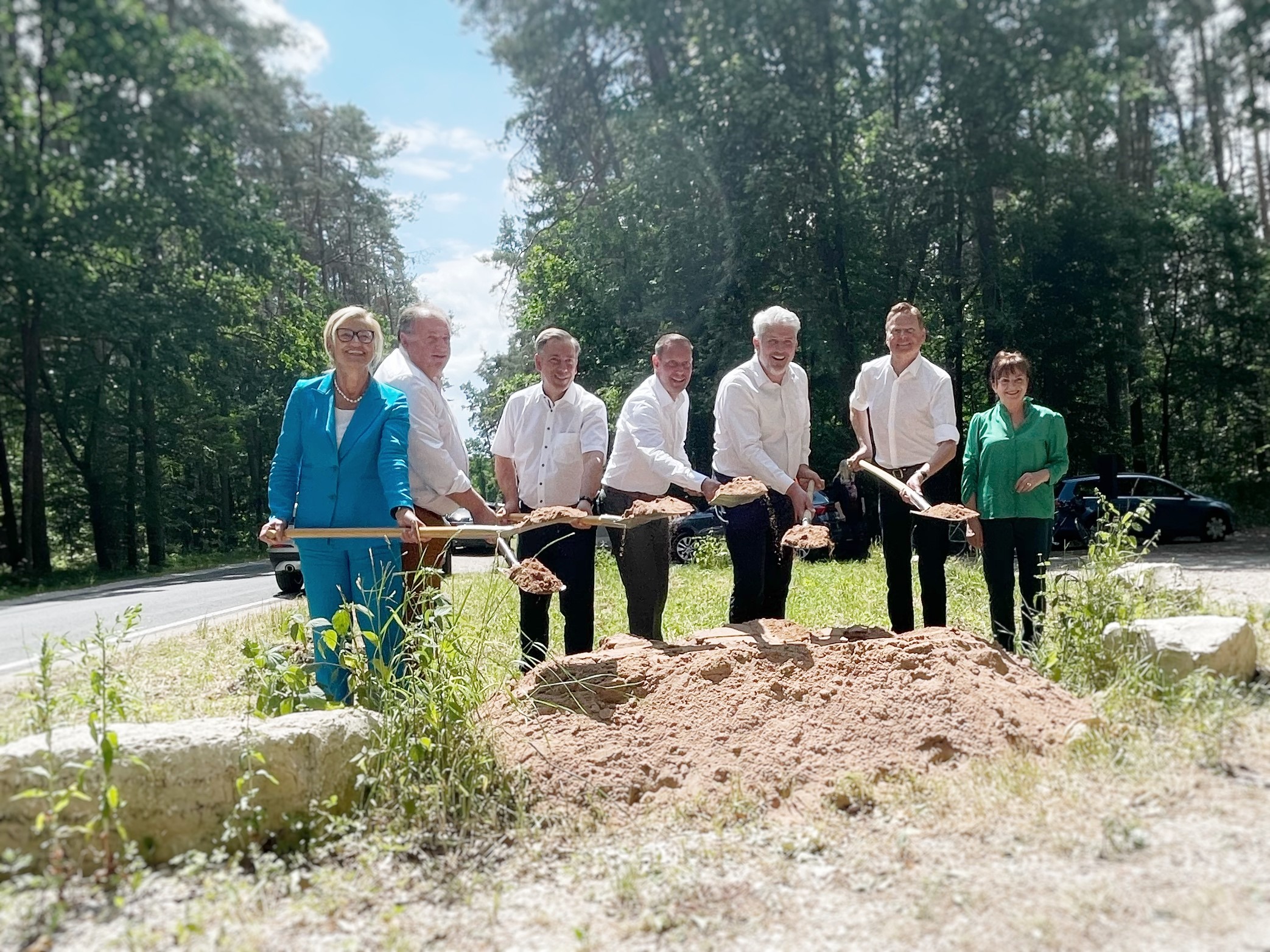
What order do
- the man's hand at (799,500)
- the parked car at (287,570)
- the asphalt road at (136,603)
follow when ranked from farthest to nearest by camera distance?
the parked car at (287,570) → the asphalt road at (136,603) → the man's hand at (799,500)

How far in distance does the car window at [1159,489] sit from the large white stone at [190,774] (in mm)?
18081

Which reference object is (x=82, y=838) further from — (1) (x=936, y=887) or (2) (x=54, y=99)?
(2) (x=54, y=99)

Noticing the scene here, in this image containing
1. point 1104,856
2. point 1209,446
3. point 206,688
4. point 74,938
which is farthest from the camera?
point 1209,446

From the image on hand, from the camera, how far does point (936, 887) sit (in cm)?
257

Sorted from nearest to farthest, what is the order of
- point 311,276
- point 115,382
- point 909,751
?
point 909,751, point 311,276, point 115,382

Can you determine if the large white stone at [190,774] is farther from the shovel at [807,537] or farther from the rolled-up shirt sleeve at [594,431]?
the shovel at [807,537]

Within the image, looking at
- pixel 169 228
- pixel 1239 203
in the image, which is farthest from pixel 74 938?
pixel 1239 203

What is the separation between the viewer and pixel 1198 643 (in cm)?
404

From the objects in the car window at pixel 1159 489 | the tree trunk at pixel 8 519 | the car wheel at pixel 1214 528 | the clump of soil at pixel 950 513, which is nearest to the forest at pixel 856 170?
the car window at pixel 1159 489

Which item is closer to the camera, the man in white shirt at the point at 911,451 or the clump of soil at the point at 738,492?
the clump of soil at the point at 738,492

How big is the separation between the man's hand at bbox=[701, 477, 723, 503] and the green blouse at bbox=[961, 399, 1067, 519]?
1473 millimetres

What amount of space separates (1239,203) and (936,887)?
26.6 meters

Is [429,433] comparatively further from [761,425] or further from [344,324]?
[761,425]

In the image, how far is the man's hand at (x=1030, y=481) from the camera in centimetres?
493
